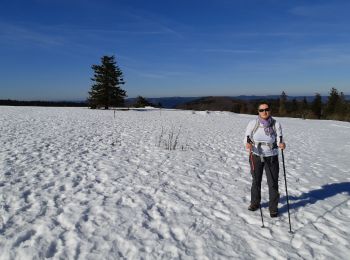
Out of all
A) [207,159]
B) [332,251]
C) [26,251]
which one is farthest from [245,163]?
[26,251]

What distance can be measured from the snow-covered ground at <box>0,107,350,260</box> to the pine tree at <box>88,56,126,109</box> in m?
31.5

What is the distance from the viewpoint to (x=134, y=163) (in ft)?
32.4

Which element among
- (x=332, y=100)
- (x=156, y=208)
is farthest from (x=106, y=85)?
(x=332, y=100)

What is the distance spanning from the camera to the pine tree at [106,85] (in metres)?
41.7

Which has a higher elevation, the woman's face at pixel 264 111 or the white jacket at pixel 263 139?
the woman's face at pixel 264 111

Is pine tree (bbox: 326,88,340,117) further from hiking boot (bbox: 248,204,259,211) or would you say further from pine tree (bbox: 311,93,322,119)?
hiking boot (bbox: 248,204,259,211)

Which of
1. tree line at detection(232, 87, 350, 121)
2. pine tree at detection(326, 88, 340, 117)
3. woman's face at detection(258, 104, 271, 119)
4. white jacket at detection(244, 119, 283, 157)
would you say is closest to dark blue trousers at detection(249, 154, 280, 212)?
white jacket at detection(244, 119, 283, 157)

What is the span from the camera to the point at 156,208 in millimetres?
6254

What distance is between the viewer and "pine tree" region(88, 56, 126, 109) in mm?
41688

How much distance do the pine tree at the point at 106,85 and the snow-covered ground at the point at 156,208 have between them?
3150 cm

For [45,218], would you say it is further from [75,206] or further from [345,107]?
[345,107]

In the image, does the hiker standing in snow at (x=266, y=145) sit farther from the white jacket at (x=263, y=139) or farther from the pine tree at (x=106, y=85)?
the pine tree at (x=106, y=85)

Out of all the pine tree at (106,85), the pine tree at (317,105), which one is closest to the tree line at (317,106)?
the pine tree at (317,105)

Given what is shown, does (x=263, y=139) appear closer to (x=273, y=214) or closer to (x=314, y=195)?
(x=273, y=214)
